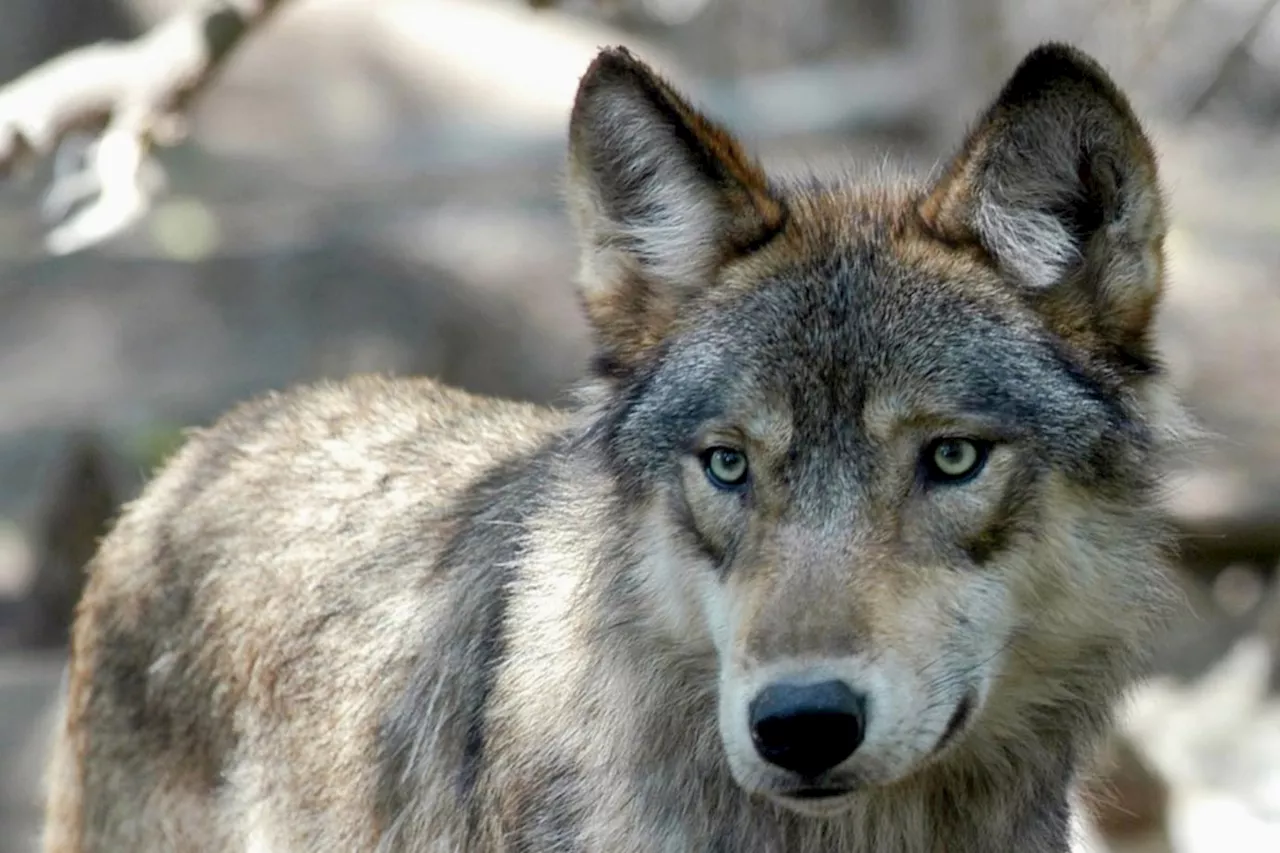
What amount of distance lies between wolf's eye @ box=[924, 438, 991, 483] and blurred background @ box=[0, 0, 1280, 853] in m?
0.76

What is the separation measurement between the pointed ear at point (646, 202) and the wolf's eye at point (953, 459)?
29.7 inches

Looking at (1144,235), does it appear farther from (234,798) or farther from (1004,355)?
(234,798)

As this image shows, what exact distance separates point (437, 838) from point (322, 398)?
5.14 feet

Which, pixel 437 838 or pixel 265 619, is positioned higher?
pixel 265 619

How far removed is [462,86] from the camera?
19578 mm

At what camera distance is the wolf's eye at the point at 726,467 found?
4039 millimetres

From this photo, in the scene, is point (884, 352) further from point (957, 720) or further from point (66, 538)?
point (66, 538)

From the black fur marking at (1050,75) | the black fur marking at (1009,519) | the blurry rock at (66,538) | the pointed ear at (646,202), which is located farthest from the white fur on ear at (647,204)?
the blurry rock at (66,538)

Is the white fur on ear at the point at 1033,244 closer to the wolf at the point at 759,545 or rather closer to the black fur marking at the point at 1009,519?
the wolf at the point at 759,545

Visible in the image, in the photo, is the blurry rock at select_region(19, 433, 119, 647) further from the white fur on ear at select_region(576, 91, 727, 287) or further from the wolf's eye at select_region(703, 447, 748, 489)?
the wolf's eye at select_region(703, 447, 748, 489)

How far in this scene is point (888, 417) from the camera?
12.8 feet

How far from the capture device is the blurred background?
9211 mm

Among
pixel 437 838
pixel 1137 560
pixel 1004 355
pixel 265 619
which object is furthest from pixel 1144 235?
pixel 265 619

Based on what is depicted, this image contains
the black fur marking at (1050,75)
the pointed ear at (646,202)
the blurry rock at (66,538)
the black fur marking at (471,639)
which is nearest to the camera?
the black fur marking at (1050,75)
